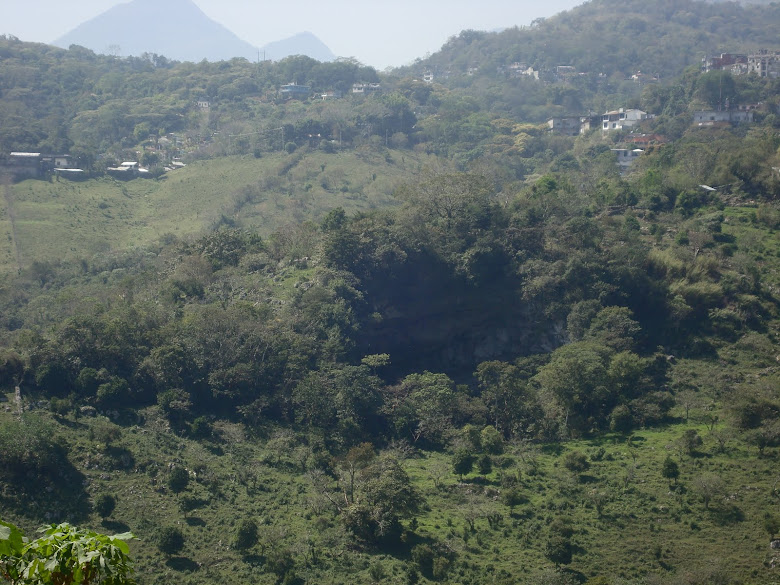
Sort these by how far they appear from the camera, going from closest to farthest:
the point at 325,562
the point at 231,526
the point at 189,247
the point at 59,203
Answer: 1. the point at 325,562
2. the point at 231,526
3. the point at 189,247
4. the point at 59,203

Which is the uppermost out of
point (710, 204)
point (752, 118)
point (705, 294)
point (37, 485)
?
point (752, 118)

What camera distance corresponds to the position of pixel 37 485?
22438 millimetres

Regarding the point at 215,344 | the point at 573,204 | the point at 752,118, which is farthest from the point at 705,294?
the point at 752,118

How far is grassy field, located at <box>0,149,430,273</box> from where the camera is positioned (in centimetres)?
4906

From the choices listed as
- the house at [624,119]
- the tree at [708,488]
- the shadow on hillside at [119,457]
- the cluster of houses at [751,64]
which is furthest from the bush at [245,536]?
the cluster of houses at [751,64]

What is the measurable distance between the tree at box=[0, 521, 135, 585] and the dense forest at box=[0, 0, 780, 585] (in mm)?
119

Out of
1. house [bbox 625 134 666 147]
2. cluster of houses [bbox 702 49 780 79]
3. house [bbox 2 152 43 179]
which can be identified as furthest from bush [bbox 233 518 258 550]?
cluster of houses [bbox 702 49 780 79]

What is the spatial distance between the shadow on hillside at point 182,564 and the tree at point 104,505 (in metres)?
2.42

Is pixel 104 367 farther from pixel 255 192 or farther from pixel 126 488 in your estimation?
pixel 255 192

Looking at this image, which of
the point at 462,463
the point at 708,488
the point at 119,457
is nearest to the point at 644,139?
the point at 462,463

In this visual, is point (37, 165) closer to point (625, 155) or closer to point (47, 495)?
point (47, 495)

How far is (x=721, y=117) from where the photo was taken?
217 ft

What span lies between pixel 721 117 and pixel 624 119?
8.69 meters

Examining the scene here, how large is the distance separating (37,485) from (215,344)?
921 centimetres
